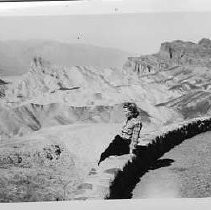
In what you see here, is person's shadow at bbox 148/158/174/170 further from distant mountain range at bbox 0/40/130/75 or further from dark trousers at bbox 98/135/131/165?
distant mountain range at bbox 0/40/130/75

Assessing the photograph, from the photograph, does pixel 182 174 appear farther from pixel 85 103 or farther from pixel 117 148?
pixel 85 103

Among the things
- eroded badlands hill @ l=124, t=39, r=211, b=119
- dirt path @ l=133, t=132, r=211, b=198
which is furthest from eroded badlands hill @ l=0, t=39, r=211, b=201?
dirt path @ l=133, t=132, r=211, b=198

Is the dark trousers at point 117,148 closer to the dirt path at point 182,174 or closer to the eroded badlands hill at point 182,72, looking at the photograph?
the dirt path at point 182,174

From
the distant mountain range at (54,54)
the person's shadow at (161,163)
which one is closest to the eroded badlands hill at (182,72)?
the distant mountain range at (54,54)

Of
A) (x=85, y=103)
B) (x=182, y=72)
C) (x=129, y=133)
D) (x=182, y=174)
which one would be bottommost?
(x=182, y=174)

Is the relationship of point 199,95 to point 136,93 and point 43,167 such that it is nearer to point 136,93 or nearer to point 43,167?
point 136,93

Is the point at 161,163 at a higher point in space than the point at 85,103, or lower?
lower

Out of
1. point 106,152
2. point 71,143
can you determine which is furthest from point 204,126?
point 71,143

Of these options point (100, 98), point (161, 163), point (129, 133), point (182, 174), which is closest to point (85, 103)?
point (100, 98)
